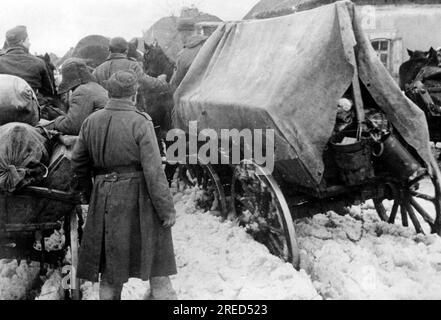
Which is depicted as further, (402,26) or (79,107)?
(402,26)

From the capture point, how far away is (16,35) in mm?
6008

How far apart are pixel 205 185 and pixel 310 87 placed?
2621 millimetres

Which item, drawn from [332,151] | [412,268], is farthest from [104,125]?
[412,268]

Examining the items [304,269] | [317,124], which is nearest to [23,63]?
[317,124]

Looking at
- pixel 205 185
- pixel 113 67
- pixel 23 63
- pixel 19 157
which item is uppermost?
pixel 23 63

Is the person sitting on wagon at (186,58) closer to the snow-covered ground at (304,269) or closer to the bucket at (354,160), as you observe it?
the snow-covered ground at (304,269)

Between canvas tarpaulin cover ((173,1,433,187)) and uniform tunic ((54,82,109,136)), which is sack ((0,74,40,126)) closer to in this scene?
uniform tunic ((54,82,109,136))

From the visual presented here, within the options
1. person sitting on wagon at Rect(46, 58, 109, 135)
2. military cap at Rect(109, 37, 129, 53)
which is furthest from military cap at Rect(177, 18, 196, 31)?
person sitting on wagon at Rect(46, 58, 109, 135)

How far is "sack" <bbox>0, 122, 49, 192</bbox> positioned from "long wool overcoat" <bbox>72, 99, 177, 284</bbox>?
474 mm

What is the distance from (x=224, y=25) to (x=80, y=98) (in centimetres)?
230

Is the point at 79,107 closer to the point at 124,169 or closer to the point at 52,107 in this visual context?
the point at 124,169

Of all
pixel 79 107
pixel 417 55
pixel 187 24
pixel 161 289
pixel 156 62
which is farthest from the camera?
pixel 187 24
